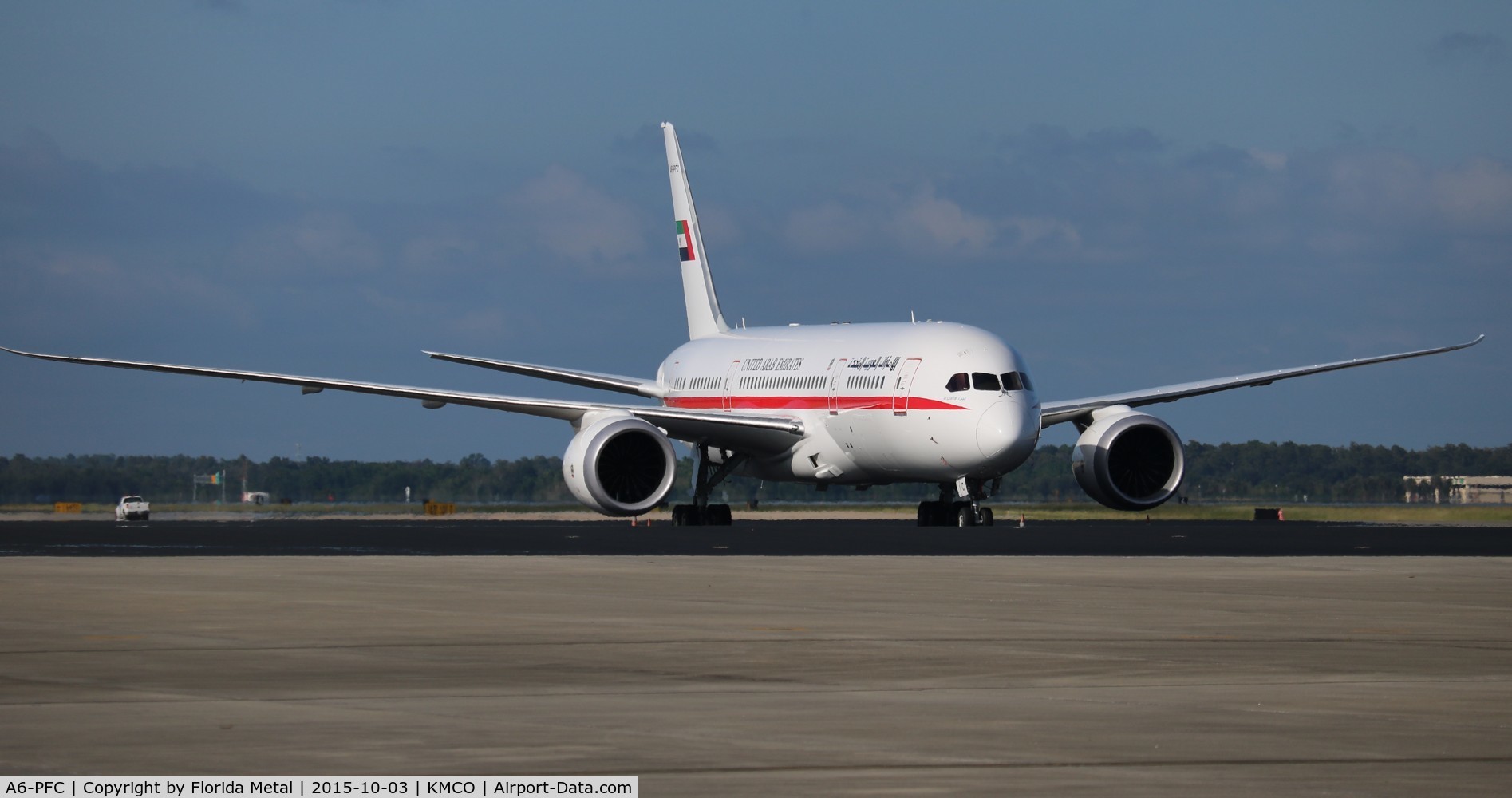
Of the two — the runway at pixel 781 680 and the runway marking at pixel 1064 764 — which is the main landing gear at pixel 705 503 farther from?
the runway marking at pixel 1064 764

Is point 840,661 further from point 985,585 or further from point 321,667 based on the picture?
point 985,585

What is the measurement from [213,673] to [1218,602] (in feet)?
32.7

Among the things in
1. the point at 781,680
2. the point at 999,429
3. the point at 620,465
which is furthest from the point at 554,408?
the point at 781,680

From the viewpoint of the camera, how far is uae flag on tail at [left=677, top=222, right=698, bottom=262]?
54.7 metres

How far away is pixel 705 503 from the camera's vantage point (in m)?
45.3

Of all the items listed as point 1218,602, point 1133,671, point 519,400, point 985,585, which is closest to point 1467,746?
point 1133,671

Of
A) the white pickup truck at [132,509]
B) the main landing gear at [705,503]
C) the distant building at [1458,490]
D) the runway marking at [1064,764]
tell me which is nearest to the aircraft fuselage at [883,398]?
the main landing gear at [705,503]

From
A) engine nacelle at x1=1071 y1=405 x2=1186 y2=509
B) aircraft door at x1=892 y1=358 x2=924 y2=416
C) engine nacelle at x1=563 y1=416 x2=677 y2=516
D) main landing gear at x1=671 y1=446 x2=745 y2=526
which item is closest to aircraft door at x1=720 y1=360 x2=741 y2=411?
main landing gear at x1=671 y1=446 x2=745 y2=526

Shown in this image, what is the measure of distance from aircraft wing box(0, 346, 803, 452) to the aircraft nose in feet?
19.6

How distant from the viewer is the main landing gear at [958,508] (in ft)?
132

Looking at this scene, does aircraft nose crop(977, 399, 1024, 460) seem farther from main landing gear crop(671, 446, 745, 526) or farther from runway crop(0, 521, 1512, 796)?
runway crop(0, 521, 1512, 796)

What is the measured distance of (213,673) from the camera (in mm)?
12188

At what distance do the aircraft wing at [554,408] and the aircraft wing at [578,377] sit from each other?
2576 millimetres

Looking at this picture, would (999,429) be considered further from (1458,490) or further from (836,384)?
(1458,490)
